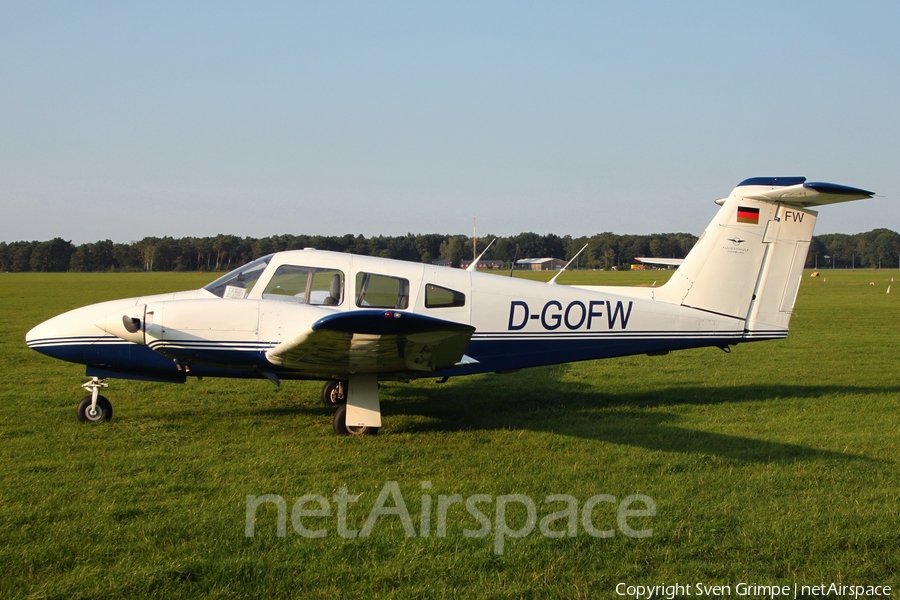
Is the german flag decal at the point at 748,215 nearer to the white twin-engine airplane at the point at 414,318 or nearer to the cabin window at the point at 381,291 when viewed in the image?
the white twin-engine airplane at the point at 414,318

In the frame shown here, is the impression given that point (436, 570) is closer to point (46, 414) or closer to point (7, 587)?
point (7, 587)

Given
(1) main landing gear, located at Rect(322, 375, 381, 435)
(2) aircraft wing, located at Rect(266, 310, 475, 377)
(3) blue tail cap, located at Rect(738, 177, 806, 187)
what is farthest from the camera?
(3) blue tail cap, located at Rect(738, 177, 806, 187)

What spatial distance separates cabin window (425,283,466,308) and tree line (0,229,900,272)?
7.30 ft

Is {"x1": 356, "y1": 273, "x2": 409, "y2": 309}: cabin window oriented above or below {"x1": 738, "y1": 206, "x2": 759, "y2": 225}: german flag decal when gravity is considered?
below

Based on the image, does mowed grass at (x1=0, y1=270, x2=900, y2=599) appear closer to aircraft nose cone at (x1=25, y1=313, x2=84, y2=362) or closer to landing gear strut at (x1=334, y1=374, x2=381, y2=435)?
landing gear strut at (x1=334, y1=374, x2=381, y2=435)

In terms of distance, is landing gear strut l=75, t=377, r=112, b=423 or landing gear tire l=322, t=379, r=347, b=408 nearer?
landing gear strut l=75, t=377, r=112, b=423

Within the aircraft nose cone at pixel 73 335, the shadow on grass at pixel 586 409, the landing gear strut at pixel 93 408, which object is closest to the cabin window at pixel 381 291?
the shadow on grass at pixel 586 409

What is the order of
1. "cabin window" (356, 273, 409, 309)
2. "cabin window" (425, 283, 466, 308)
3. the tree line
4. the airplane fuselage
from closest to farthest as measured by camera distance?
the airplane fuselage
"cabin window" (356, 273, 409, 309)
"cabin window" (425, 283, 466, 308)
the tree line

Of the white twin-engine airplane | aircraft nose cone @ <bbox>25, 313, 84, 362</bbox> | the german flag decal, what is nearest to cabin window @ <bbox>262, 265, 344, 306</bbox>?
the white twin-engine airplane

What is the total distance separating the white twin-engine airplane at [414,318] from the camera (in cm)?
705

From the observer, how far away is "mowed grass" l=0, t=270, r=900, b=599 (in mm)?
4031

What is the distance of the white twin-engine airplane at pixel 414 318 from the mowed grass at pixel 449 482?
2.28 feet

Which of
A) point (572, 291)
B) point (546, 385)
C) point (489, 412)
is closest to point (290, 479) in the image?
point (489, 412)

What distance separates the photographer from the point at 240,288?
789 centimetres
